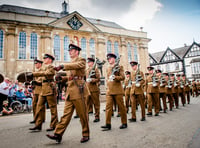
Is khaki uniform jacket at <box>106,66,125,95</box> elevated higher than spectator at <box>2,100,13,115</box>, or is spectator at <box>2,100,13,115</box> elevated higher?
khaki uniform jacket at <box>106,66,125,95</box>

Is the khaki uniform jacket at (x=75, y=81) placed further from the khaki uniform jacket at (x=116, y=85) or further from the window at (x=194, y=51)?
the window at (x=194, y=51)

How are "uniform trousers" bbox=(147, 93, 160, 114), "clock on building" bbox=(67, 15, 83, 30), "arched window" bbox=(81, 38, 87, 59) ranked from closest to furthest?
"uniform trousers" bbox=(147, 93, 160, 114)
"clock on building" bbox=(67, 15, 83, 30)
"arched window" bbox=(81, 38, 87, 59)

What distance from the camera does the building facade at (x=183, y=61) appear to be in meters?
40.5

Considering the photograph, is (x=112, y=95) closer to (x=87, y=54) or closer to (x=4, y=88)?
(x=4, y=88)

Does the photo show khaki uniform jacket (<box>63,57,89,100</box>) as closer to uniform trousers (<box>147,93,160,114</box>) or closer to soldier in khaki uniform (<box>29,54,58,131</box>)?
soldier in khaki uniform (<box>29,54,58,131</box>)

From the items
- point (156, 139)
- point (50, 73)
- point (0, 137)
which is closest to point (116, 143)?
point (156, 139)

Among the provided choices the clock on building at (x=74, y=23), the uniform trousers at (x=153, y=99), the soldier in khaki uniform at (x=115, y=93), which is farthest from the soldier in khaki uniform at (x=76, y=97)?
the clock on building at (x=74, y=23)

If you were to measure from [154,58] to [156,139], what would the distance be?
49.5m

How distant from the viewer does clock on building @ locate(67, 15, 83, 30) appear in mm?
25114

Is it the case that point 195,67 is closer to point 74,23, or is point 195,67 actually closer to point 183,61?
point 183,61

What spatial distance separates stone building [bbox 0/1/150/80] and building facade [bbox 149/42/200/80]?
17.3m

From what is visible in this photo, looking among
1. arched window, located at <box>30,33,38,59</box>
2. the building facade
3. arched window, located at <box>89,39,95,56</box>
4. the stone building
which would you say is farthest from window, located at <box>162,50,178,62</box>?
arched window, located at <box>30,33,38,59</box>

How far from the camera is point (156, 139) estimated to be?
137 inches

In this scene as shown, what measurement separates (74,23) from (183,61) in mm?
32823
